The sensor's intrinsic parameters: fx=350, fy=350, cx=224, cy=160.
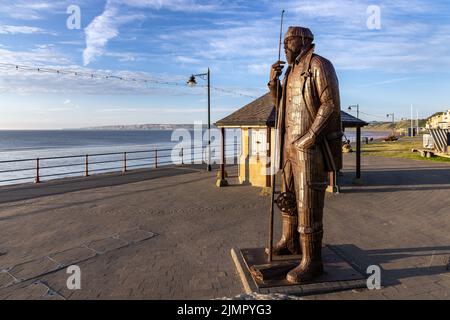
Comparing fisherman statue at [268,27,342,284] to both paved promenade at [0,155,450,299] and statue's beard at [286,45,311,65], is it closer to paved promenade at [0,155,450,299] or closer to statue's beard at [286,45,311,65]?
statue's beard at [286,45,311,65]

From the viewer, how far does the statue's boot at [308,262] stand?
4121 millimetres

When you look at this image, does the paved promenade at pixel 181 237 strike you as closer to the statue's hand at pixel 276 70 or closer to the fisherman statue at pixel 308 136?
the fisherman statue at pixel 308 136

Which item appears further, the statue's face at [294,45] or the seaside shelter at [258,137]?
the seaside shelter at [258,137]

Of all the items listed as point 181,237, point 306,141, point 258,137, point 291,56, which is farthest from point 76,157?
point 306,141

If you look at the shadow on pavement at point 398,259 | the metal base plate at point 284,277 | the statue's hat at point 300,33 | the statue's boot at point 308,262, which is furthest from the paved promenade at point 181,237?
the statue's hat at point 300,33

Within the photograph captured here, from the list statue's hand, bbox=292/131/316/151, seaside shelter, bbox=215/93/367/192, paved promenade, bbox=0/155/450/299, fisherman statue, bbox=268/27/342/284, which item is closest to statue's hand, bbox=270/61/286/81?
fisherman statue, bbox=268/27/342/284

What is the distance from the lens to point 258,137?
12.1 meters

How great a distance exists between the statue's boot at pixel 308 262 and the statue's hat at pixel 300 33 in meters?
2.38

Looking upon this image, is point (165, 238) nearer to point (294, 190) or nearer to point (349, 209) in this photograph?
point (294, 190)

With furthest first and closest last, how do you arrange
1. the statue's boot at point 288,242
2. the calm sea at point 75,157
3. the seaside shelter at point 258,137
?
the calm sea at point 75,157
the seaside shelter at point 258,137
the statue's boot at point 288,242

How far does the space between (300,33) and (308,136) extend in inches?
51.4

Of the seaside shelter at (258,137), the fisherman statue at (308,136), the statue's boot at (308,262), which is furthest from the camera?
the seaside shelter at (258,137)

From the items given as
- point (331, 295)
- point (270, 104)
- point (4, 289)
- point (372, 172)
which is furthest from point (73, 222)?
point (372, 172)

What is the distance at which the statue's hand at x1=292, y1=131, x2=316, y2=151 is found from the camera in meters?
3.94
